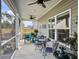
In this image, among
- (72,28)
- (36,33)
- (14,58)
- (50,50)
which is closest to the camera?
(72,28)

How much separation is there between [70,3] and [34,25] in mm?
14781

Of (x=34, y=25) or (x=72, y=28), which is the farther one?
(x=34, y=25)

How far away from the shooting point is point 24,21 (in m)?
20.8

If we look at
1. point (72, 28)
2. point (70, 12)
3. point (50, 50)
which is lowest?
point (50, 50)

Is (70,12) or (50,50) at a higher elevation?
(70,12)

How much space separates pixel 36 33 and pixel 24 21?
3986 mm

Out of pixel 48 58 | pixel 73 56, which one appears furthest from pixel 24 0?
pixel 73 56

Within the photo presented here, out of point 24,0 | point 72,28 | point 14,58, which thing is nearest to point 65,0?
point 72,28

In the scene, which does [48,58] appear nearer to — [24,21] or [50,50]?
[50,50]

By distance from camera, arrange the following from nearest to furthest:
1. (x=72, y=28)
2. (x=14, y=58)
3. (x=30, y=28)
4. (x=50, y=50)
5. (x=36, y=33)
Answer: (x=72, y=28) → (x=50, y=50) → (x=14, y=58) → (x=36, y=33) → (x=30, y=28)

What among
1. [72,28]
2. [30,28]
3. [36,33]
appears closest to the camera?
[72,28]

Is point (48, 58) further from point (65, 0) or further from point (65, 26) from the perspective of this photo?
point (65, 0)

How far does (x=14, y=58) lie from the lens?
6.68 meters

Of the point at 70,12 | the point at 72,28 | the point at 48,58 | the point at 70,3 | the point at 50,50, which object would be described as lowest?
the point at 48,58
